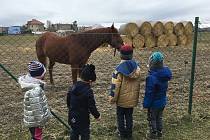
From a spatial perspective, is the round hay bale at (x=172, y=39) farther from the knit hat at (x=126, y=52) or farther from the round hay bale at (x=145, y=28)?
the knit hat at (x=126, y=52)

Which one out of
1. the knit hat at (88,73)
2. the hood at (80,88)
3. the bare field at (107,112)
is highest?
the knit hat at (88,73)

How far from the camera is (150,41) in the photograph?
25.9 metres

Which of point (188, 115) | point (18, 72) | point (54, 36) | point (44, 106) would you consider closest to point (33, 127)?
point (44, 106)

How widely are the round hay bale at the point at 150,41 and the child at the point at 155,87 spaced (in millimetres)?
19225

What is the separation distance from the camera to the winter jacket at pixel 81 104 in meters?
5.09

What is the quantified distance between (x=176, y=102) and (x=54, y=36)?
3622 millimetres

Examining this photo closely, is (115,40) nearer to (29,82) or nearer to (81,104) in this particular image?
(81,104)

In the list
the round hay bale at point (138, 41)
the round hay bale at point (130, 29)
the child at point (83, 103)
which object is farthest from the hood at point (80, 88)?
the round hay bale at point (130, 29)

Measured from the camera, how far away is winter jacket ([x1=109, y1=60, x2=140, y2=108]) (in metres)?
5.83

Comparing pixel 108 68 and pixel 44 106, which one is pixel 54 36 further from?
pixel 44 106

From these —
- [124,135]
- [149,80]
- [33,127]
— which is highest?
[149,80]

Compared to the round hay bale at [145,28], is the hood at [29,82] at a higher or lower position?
lower

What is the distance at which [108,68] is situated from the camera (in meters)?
13.7

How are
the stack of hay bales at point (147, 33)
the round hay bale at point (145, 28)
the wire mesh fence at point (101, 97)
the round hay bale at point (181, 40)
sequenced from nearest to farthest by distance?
the wire mesh fence at point (101, 97)
the stack of hay bales at point (147, 33)
the round hay bale at point (145, 28)
the round hay bale at point (181, 40)
